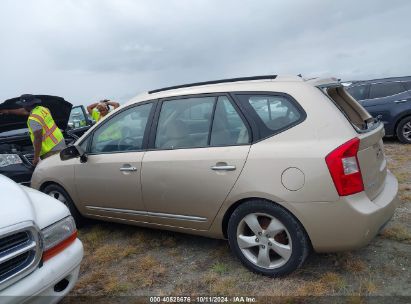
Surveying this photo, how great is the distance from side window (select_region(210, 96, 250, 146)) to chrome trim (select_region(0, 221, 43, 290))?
62.5 inches

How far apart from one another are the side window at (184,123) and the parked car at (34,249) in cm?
121

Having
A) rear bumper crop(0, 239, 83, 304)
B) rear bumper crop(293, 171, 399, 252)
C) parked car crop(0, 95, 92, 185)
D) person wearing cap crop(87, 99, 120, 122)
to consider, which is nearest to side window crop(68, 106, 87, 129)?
person wearing cap crop(87, 99, 120, 122)

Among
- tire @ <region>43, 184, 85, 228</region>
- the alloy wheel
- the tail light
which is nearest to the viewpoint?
the tail light

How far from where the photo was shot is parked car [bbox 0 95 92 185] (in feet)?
18.3

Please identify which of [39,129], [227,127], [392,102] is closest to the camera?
[227,127]

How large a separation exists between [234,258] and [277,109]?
4.72ft

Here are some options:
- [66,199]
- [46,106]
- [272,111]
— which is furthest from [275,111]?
[46,106]

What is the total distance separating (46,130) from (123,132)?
211cm

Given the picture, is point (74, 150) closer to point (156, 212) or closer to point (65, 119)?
point (156, 212)

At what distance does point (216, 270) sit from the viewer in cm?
337

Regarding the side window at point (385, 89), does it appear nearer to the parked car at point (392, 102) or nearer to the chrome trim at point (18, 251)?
the parked car at point (392, 102)

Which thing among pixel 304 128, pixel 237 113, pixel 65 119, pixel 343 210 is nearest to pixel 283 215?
pixel 343 210

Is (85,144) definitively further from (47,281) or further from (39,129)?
(47,281)

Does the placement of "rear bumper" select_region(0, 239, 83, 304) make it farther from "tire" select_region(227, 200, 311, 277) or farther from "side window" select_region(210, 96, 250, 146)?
"side window" select_region(210, 96, 250, 146)
